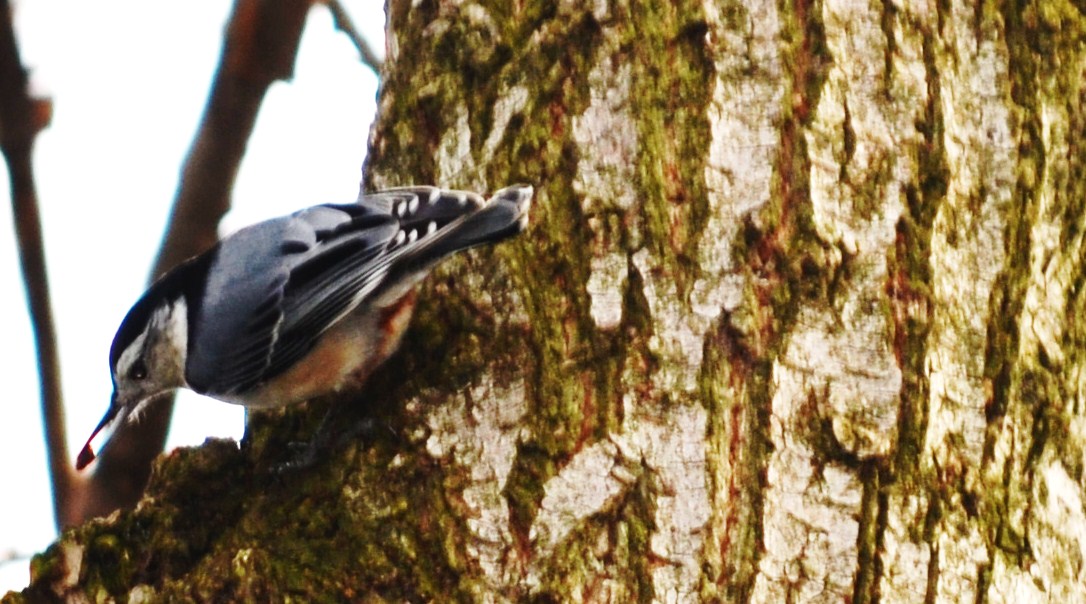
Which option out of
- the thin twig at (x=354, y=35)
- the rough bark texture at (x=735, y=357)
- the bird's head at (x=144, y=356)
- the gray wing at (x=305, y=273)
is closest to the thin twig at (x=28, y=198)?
the bird's head at (x=144, y=356)

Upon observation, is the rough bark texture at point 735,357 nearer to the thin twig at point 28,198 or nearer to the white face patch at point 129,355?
the white face patch at point 129,355

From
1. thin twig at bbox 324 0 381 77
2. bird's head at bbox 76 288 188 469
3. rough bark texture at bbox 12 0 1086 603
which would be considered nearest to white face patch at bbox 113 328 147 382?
bird's head at bbox 76 288 188 469

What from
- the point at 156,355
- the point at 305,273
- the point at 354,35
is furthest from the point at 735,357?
the point at 354,35

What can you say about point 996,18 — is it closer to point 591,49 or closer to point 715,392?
point 591,49

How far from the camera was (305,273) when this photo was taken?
206 centimetres

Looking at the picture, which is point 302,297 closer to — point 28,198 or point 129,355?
point 129,355

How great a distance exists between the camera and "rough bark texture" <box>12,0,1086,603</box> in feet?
5.11

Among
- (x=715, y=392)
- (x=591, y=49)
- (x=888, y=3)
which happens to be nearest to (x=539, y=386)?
(x=715, y=392)

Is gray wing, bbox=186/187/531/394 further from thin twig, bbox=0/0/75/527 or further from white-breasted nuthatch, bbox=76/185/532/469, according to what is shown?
thin twig, bbox=0/0/75/527

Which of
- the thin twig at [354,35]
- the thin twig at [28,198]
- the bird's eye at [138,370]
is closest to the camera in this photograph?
the thin twig at [28,198]

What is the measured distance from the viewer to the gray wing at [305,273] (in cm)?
187

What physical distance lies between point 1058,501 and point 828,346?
42 cm

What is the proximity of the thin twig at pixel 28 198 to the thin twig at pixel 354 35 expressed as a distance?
814 mm

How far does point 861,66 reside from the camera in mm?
1727
